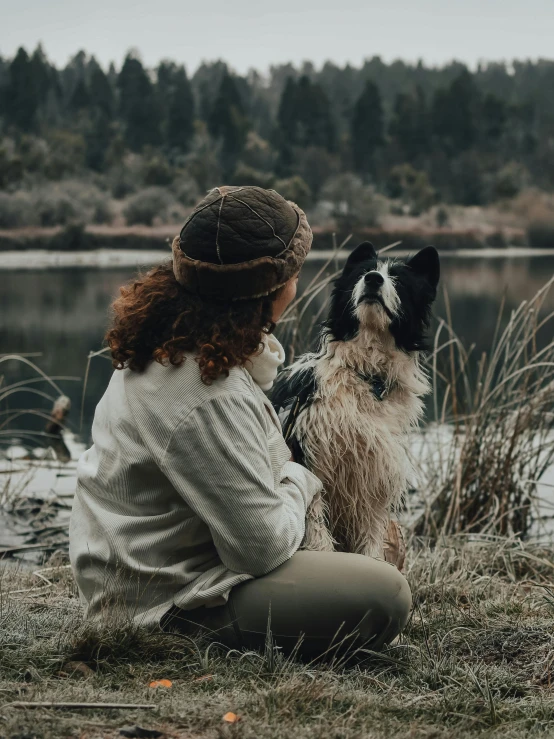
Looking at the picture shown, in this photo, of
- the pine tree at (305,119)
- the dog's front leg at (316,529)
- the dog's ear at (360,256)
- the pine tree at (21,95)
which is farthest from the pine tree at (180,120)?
the dog's front leg at (316,529)

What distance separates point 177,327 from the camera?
2.39m

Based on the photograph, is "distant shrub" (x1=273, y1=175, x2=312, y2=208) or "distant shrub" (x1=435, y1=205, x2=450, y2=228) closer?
"distant shrub" (x1=273, y1=175, x2=312, y2=208)

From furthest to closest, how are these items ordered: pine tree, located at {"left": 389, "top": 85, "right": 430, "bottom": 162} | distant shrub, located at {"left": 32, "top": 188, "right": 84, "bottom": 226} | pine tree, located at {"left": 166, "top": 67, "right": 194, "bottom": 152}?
pine tree, located at {"left": 389, "top": 85, "right": 430, "bottom": 162}, pine tree, located at {"left": 166, "top": 67, "right": 194, "bottom": 152}, distant shrub, located at {"left": 32, "top": 188, "right": 84, "bottom": 226}

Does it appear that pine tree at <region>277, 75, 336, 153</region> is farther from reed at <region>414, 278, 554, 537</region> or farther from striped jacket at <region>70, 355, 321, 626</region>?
striped jacket at <region>70, 355, 321, 626</region>

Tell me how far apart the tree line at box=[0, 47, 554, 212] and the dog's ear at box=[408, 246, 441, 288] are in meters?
Result: 37.8

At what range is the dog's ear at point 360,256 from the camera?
3.13 meters

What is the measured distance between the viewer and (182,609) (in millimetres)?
2516

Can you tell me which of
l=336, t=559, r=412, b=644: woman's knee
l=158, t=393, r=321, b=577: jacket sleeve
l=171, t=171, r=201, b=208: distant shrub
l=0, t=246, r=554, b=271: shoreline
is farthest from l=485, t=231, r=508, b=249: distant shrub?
l=158, t=393, r=321, b=577: jacket sleeve

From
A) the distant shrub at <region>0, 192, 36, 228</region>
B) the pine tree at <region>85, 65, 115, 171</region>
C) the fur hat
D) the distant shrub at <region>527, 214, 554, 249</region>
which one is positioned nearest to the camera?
the fur hat

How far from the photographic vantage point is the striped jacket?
90.0 inches

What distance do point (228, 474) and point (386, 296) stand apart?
0.99 metres

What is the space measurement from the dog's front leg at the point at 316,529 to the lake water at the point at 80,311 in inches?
102

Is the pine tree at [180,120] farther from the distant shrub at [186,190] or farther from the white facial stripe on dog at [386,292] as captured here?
the white facial stripe on dog at [386,292]

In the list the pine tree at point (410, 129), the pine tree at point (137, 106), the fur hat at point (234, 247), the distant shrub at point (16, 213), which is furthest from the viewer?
Answer: the pine tree at point (410, 129)
